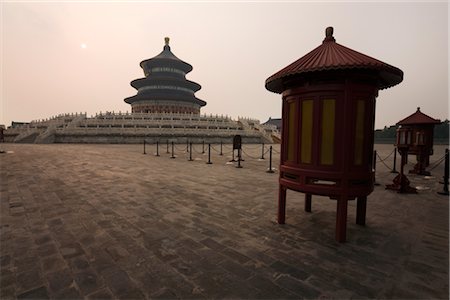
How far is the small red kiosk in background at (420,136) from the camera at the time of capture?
10.4 m

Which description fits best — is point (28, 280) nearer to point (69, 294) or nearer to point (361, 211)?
point (69, 294)

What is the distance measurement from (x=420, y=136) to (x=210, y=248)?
1189cm

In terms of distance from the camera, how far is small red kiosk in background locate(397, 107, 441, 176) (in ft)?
34.2

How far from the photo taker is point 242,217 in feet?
15.6

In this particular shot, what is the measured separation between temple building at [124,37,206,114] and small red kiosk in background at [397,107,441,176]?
41349 millimetres

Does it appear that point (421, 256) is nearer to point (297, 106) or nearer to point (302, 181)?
point (302, 181)

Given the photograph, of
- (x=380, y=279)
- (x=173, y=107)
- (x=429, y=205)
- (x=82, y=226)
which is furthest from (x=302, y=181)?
(x=173, y=107)

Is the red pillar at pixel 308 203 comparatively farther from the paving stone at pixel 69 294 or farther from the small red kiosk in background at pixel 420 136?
the small red kiosk in background at pixel 420 136

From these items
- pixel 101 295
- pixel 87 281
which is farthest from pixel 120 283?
pixel 87 281

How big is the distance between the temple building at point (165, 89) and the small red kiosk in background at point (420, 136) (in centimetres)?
4135

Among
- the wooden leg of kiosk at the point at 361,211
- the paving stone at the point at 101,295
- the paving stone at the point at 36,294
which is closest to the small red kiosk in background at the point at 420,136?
the wooden leg of kiosk at the point at 361,211

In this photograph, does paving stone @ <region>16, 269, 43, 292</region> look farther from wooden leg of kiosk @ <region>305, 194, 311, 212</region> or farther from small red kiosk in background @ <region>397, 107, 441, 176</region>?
small red kiosk in background @ <region>397, 107, 441, 176</region>

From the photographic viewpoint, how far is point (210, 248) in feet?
11.4

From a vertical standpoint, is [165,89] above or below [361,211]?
above
